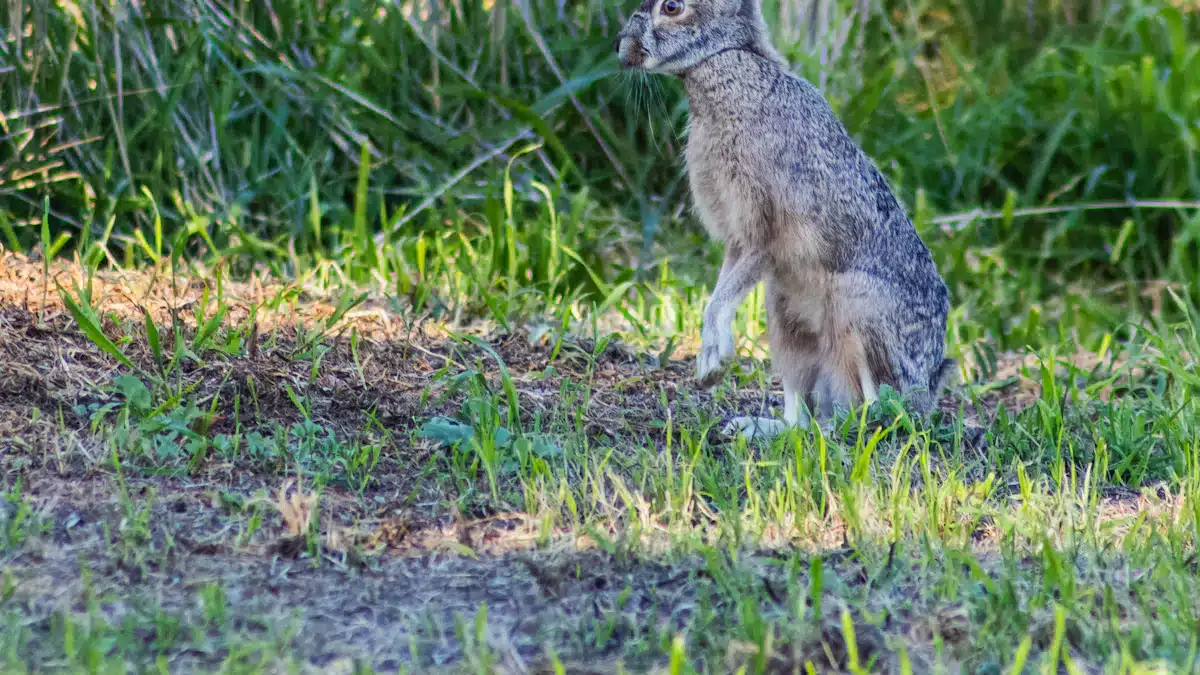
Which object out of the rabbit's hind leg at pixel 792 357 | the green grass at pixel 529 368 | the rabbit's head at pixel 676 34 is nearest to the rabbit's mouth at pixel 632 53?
the rabbit's head at pixel 676 34

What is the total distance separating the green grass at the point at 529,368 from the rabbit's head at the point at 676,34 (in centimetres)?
90

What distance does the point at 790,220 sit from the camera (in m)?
3.87

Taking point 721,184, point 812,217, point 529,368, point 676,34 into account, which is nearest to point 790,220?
point 812,217

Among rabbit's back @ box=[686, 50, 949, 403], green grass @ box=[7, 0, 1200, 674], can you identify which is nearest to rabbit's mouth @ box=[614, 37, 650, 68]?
rabbit's back @ box=[686, 50, 949, 403]

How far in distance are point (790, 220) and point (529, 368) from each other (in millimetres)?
922

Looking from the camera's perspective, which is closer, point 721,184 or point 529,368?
point 721,184

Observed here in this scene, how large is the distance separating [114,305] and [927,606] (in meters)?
2.62

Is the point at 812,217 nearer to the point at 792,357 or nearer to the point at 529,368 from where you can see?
the point at 792,357

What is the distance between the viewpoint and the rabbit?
3.87 meters

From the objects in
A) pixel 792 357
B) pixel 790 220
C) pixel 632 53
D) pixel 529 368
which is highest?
pixel 632 53

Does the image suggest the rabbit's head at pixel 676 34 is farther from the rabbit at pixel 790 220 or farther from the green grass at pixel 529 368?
the green grass at pixel 529 368

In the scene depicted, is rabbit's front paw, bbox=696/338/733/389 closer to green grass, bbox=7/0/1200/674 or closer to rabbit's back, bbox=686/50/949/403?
green grass, bbox=7/0/1200/674

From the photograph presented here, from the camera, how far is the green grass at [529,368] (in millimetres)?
2609

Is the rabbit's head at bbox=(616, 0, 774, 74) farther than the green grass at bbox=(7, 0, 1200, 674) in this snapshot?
Yes
